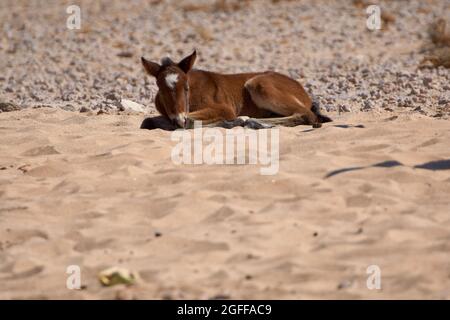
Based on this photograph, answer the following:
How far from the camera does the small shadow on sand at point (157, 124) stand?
10.4 metres

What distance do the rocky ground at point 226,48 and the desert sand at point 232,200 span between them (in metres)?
0.10

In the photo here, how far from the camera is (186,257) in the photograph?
6.16 m

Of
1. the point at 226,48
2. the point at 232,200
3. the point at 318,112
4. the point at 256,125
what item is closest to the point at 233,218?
the point at 232,200

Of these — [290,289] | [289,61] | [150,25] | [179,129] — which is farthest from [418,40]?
[290,289]

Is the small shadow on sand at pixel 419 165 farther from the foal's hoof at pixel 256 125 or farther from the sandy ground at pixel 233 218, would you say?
the foal's hoof at pixel 256 125

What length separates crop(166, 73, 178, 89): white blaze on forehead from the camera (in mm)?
10414

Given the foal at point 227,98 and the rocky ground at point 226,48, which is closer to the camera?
the foal at point 227,98

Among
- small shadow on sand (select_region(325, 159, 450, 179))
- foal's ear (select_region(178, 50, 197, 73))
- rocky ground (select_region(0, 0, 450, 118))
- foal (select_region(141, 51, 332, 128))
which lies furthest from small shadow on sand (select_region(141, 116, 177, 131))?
small shadow on sand (select_region(325, 159, 450, 179))

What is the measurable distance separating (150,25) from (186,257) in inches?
624

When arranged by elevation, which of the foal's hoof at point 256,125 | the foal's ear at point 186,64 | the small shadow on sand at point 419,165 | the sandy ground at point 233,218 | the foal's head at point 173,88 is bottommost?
the sandy ground at point 233,218

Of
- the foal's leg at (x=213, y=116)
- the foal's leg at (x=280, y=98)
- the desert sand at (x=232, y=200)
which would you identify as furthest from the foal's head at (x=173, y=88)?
the foal's leg at (x=280, y=98)

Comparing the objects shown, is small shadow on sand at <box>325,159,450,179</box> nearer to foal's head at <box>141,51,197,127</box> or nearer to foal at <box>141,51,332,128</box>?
foal at <box>141,51,332,128</box>

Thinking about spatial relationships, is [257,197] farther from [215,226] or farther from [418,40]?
[418,40]

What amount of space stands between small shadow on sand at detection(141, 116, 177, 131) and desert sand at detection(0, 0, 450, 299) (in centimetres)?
18
